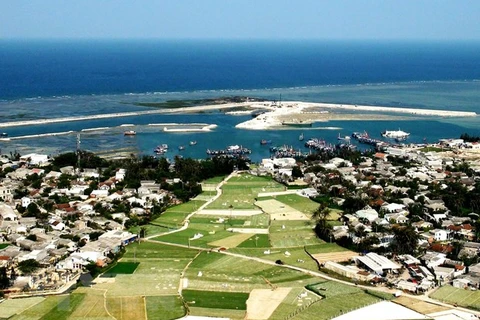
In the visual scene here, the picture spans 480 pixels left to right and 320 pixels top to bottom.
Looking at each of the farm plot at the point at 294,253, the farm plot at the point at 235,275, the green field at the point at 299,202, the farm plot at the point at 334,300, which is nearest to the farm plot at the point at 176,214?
the green field at the point at 299,202

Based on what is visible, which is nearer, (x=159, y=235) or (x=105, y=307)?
(x=105, y=307)

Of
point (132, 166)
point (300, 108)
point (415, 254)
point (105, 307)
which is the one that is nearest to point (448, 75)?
point (300, 108)

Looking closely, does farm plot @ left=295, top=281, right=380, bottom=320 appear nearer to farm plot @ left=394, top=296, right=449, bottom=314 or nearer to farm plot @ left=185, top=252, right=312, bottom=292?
farm plot @ left=394, top=296, right=449, bottom=314

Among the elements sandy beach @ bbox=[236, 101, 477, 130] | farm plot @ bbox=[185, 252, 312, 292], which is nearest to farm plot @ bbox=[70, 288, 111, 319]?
farm plot @ bbox=[185, 252, 312, 292]

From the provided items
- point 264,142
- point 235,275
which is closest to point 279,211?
point 235,275

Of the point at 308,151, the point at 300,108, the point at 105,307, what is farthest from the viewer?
the point at 300,108

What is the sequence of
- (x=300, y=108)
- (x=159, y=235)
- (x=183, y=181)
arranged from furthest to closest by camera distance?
1. (x=300, y=108)
2. (x=183, y=181)
3. (x=159, y=235)

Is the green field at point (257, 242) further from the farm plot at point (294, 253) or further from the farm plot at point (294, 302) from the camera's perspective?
the farm plot at point (294, 302)

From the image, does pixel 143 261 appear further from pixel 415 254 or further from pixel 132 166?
pixel 132 166
